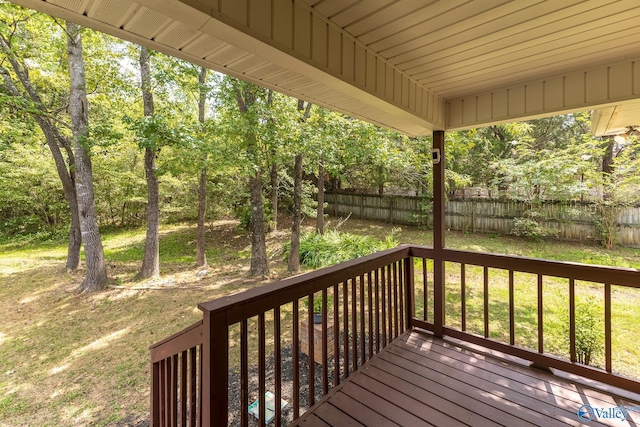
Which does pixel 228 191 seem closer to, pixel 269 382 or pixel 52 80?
pixel 52 80

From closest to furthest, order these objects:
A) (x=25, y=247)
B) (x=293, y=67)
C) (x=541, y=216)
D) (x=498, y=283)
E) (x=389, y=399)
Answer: (x=293, y=67)
(x=389, y=399)
(x=498, y=283)
(x=541, y=216)
(x=25, y=247)

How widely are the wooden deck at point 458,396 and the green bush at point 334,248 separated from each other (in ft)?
13.6

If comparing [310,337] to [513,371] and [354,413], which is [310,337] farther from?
[513,371]

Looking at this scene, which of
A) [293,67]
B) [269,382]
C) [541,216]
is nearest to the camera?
[293,67]

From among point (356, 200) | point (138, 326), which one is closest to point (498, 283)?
point (138, 326)

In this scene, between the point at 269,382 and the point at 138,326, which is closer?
the point at 269,382

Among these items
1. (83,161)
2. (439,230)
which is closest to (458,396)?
(439,230)

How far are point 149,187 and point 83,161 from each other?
51.6 inches

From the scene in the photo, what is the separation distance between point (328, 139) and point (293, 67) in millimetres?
4895

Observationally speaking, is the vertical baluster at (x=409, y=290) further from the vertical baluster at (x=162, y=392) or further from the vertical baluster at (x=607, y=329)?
the vertical baluster at (x=162, y=392)

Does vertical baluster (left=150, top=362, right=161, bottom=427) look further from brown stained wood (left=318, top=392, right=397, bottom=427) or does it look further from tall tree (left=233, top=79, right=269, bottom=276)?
tall tree (left=233, top=79, right=269, bottom=276)

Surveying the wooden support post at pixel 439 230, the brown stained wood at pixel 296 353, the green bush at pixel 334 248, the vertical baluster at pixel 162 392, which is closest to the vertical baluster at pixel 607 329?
the wooden support post at pixel 439 230

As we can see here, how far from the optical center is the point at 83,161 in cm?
616

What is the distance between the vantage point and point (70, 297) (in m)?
6.12
